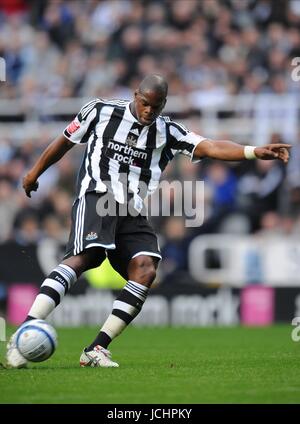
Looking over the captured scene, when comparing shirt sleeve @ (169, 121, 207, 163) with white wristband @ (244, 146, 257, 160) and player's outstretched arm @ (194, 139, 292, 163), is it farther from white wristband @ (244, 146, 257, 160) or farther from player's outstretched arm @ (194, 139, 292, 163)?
white wristband @ (244, 146, 257, 160)

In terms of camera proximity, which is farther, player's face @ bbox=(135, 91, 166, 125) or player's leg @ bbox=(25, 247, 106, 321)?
player's face @ bbox=(135, 91, 166, 125)

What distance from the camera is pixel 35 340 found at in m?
7.48

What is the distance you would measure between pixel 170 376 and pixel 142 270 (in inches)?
44.5

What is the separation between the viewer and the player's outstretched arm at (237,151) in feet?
25.3

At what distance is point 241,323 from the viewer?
50.5ft

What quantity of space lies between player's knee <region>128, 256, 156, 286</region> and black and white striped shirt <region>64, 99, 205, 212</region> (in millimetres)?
499

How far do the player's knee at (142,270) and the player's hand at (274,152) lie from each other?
1.24m

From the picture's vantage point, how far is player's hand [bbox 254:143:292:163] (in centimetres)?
766

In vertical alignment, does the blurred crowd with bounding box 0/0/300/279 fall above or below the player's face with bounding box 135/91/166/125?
above
